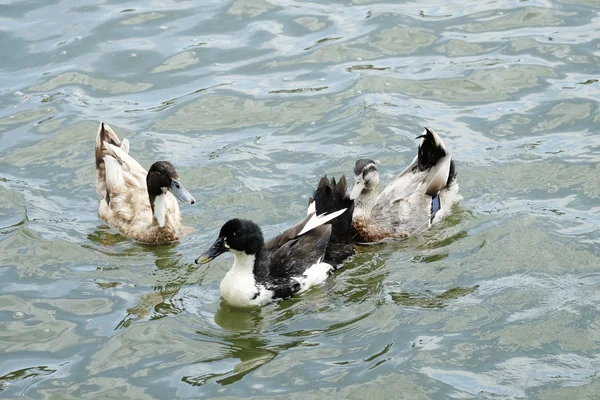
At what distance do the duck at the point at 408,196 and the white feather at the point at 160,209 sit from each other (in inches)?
86.0

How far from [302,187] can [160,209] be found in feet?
5.87

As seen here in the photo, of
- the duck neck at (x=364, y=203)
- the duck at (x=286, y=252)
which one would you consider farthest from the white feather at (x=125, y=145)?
the duck neck at (x=364, y=203)

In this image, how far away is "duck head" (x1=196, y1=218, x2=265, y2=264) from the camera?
9648 mm

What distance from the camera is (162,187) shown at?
11258 millimetres

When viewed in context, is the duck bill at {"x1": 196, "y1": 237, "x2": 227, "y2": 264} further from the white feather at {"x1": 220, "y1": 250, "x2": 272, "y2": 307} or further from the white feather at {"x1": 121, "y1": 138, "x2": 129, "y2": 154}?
the white feather at {"x1": 121, "y1": 138, "x2": 129, "y2": 154}

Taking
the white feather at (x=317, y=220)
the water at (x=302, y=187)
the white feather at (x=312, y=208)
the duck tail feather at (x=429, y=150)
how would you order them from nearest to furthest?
the water at (x=302, y=187) → the white feather at (x=317, y=220) → the white feather at (x=312, y=208) → the duck tail feather at (x=429, y=150)

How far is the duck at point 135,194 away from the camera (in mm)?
11200

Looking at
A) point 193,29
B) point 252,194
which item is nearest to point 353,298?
point 252,194

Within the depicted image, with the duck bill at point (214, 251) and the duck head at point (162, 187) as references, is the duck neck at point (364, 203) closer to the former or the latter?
the duck head at point (162, 187)

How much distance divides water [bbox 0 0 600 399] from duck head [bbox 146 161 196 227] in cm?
46

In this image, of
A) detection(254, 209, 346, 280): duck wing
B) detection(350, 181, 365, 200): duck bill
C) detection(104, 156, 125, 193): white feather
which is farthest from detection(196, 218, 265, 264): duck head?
detection(104, 156, 125, 193): white feather

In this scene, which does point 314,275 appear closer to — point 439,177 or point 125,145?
point 439,177

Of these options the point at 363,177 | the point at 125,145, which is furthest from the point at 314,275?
the point at 125,145

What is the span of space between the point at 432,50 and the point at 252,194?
4764 millimetres
